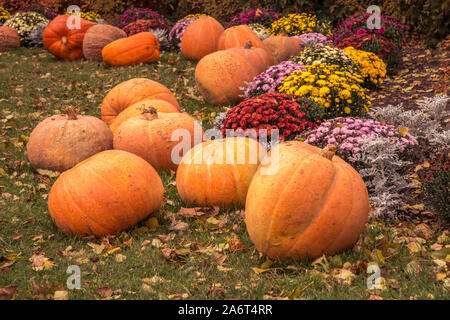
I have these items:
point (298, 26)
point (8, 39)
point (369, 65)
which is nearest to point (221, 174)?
point (369, 65)

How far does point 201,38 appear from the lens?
10273 mm

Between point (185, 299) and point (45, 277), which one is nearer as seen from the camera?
point (185, 299)

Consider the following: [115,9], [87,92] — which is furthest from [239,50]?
[115,9]

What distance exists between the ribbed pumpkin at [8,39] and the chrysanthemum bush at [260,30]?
6535mm

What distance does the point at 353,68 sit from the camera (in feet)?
25.9

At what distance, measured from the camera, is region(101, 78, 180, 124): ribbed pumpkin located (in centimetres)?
683

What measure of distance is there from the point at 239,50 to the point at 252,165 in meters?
4.05

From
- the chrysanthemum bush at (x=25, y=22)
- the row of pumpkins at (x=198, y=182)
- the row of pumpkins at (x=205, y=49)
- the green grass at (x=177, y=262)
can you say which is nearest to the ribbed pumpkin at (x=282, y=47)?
the row of pumpkins at (x=205, y=49)

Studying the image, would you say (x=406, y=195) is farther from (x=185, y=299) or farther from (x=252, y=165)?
(x=185, y=299)

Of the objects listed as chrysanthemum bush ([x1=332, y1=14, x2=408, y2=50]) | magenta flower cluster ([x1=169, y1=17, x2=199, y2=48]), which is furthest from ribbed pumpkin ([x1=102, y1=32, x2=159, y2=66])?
chrysanthemum bush ([x1=332, y1=14, x2=408, y2=50])

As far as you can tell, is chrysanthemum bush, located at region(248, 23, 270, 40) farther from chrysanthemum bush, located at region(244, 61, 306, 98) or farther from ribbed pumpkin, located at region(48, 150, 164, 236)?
ribbed pumpkin, located at region(48, 150, 164, 236)

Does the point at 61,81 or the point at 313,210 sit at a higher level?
the point at 313,210

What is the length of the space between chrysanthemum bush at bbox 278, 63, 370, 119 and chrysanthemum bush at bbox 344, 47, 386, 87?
147 cm

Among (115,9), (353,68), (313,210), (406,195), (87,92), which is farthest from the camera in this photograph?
(115,9)
